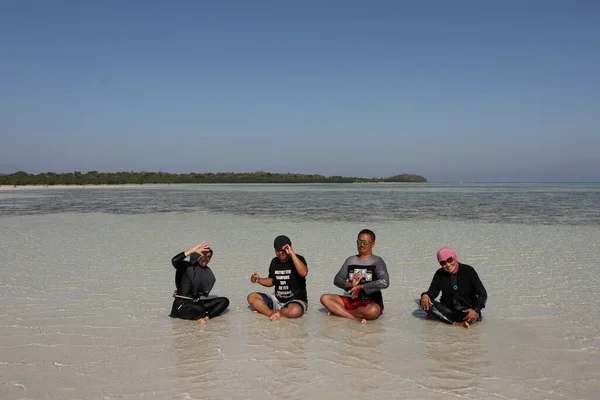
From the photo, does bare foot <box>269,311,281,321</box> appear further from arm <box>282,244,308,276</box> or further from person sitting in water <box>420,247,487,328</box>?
→ person sitting in water <box>420,247,487,328</box>

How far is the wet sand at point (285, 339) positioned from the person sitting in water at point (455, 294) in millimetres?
173

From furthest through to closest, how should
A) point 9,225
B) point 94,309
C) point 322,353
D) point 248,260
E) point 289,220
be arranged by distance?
1. point 289,220
2. point 9,225
3. point 248,260
4. point 94,309
5. point 322,353

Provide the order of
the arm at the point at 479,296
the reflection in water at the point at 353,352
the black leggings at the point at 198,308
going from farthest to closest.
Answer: the black leggings at the point at 198,308 < the arm at the point at 479,296 < the reflection in water at the point at 353,352

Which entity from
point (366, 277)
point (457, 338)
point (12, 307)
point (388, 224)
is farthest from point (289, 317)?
point (388, 224)

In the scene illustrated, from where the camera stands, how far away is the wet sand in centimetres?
434

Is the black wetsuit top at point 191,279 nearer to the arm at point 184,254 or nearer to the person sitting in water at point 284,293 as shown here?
the arm at point 184,254

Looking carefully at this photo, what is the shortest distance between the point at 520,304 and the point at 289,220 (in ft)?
47.5

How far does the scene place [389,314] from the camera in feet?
22.4

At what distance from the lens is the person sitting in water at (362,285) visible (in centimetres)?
636

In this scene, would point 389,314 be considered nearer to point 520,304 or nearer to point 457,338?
point 457,338

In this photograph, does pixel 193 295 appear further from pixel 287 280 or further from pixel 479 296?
pixel 479 296

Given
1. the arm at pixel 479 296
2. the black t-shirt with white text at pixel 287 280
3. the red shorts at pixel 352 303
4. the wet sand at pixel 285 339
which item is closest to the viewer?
the wet sand at pixel 285 339

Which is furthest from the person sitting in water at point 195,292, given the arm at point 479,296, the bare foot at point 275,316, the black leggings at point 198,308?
the arm at point 479,296

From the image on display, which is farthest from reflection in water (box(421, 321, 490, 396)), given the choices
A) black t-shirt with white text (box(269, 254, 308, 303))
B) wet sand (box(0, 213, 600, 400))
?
black t-shirt with white text (box(269, 254, 308, 303))
